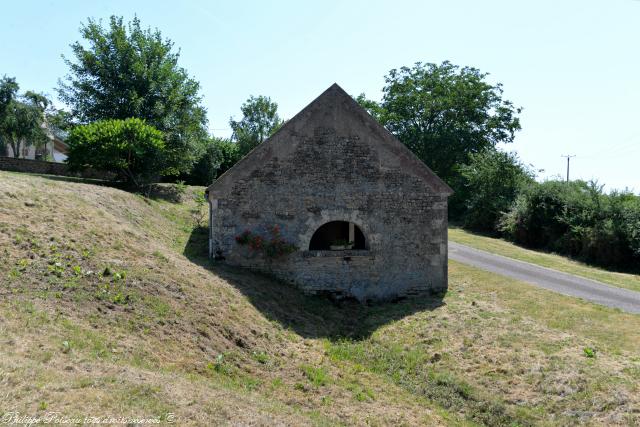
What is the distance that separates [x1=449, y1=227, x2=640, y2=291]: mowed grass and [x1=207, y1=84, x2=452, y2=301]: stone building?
850cm

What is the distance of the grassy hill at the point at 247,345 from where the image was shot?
244 inches

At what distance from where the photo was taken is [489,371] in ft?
31.8

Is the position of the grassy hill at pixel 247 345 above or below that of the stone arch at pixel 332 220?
below

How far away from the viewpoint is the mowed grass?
1906 centimetres

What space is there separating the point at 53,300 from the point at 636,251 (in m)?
25.5

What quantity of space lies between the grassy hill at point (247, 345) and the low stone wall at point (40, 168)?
11947 mm

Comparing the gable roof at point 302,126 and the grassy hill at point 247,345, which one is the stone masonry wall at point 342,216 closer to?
the gable roof at point 302,126

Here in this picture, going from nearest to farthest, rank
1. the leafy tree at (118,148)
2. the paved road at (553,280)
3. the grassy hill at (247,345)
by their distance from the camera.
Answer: the grassy hill at (247,345) < the paved road at (553,280) < the leafy tree at (118,148)

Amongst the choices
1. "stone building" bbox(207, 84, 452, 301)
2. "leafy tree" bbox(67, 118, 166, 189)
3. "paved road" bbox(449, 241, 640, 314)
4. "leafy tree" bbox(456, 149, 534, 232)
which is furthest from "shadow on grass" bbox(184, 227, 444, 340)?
"leafy tree" bbox(456, 149, 534, 232)

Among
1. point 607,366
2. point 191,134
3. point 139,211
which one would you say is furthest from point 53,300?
point 191,134

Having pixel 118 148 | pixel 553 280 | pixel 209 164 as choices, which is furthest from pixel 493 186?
pixel 118 148

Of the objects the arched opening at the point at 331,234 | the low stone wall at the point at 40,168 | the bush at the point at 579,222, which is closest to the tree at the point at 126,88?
the low stone wall at the point at 40,168

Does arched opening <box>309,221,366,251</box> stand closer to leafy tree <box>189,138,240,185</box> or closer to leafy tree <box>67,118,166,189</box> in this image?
leafy tree <box>67,118,166,189</box>

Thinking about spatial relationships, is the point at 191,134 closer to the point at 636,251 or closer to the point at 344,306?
the point at 344,306
